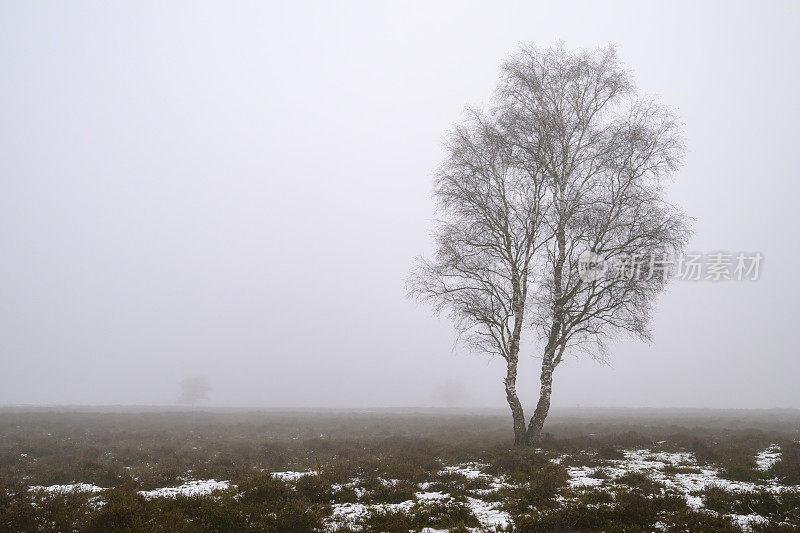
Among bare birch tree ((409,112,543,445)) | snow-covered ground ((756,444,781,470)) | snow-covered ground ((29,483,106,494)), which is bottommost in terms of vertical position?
snow-covered ground ((29,483,106,494))

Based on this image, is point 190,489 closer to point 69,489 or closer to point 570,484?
point 69,489

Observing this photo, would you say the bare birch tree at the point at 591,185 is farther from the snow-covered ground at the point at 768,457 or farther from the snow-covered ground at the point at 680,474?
the snow-covered ground at the point at 768,457

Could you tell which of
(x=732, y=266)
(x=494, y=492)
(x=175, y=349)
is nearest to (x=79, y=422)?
(x=494, y=492)

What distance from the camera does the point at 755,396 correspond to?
150 m

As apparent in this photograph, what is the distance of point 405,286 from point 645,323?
9.15 metres

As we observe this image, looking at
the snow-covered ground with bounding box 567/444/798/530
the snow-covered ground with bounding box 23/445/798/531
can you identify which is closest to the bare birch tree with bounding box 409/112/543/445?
the snow-covered ground with bounding box 567/444/798/530

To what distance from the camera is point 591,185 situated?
1570cm

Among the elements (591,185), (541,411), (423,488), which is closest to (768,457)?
(541,411)

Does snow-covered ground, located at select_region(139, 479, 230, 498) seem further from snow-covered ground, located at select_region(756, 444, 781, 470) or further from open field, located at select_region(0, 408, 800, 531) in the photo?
snow-covered ground, located at select_region(756, 444, 781, 470)

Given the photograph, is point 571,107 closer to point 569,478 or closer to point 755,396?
point 569,478

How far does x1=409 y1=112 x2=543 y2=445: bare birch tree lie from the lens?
1582 cm

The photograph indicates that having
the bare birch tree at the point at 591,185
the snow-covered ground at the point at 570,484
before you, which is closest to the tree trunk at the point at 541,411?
the bare birch tree at the point at 591,185

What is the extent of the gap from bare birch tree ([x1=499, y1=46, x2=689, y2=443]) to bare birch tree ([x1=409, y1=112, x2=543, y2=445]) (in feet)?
2.59

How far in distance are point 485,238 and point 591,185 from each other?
4549 mm
